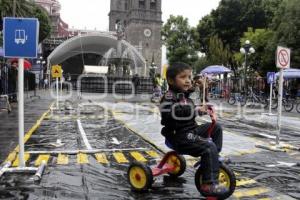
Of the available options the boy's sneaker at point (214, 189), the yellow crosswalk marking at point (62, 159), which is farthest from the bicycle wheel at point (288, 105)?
the boy's sneaker at point (214, 189)

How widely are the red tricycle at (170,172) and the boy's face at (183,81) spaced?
59cm

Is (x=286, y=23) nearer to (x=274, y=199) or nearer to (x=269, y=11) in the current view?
(x=269, y=11)

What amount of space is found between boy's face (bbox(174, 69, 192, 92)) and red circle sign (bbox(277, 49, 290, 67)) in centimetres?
631

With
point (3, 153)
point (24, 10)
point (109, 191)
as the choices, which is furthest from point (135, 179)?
point (24, 10)

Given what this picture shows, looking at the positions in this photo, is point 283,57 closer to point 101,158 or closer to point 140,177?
point 101,158

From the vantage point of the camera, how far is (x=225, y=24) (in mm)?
60094

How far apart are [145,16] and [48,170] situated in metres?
97.4

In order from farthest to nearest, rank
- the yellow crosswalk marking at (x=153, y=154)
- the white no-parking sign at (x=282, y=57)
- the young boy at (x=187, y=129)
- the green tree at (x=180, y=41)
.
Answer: the green tree at (x=180, y=41) < the white no-parking sign at (x=282, y=57) < the yellow crosswalk marking at (x=153, y=154) < the young boy at (x=187, y=129)

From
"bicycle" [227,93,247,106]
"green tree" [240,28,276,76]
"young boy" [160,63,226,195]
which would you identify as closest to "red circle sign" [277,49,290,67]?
"young boy" [160,63,226,195]

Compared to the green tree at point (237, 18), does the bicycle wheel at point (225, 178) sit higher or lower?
lower

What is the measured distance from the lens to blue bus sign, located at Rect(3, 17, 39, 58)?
8109mm

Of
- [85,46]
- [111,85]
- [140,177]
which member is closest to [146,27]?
[85,46]

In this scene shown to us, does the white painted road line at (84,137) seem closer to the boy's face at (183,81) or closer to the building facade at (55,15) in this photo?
the boy's face at (183,81)

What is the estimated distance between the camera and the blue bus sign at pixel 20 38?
811 centimetres
